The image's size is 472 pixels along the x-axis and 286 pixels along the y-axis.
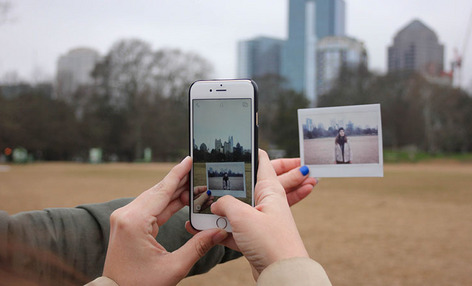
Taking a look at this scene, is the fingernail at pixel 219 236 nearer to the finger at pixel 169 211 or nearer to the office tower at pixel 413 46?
the finger at pixel 169 211

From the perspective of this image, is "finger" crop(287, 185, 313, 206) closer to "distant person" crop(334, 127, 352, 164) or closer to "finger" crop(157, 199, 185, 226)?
"distant person" crop(334, 127, 352, 164)

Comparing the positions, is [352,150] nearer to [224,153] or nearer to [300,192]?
[300,192]

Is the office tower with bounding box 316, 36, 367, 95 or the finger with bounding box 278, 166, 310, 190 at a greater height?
the office tower with bounding box 316, 36, 367, 95

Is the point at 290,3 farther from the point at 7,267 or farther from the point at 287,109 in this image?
the point at 287,109

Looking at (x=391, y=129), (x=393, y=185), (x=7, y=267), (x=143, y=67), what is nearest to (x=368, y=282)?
(x=7, y=267)

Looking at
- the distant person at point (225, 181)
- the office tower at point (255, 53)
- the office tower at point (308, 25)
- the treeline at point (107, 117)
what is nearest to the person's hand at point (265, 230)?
the distant person at point (225, 181)

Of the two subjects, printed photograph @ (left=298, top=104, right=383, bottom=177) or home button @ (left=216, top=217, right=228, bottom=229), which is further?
printed photograph @ (left=298, top=104, right=383, bottom=177)

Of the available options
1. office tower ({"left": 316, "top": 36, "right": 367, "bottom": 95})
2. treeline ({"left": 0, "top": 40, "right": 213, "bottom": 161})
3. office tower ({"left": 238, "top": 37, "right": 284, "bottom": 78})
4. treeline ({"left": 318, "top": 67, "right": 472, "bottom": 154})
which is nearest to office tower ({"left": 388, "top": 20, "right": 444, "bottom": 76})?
office tower ({"left": 316, "top": 36, "right": 367, "bottom": 95})
